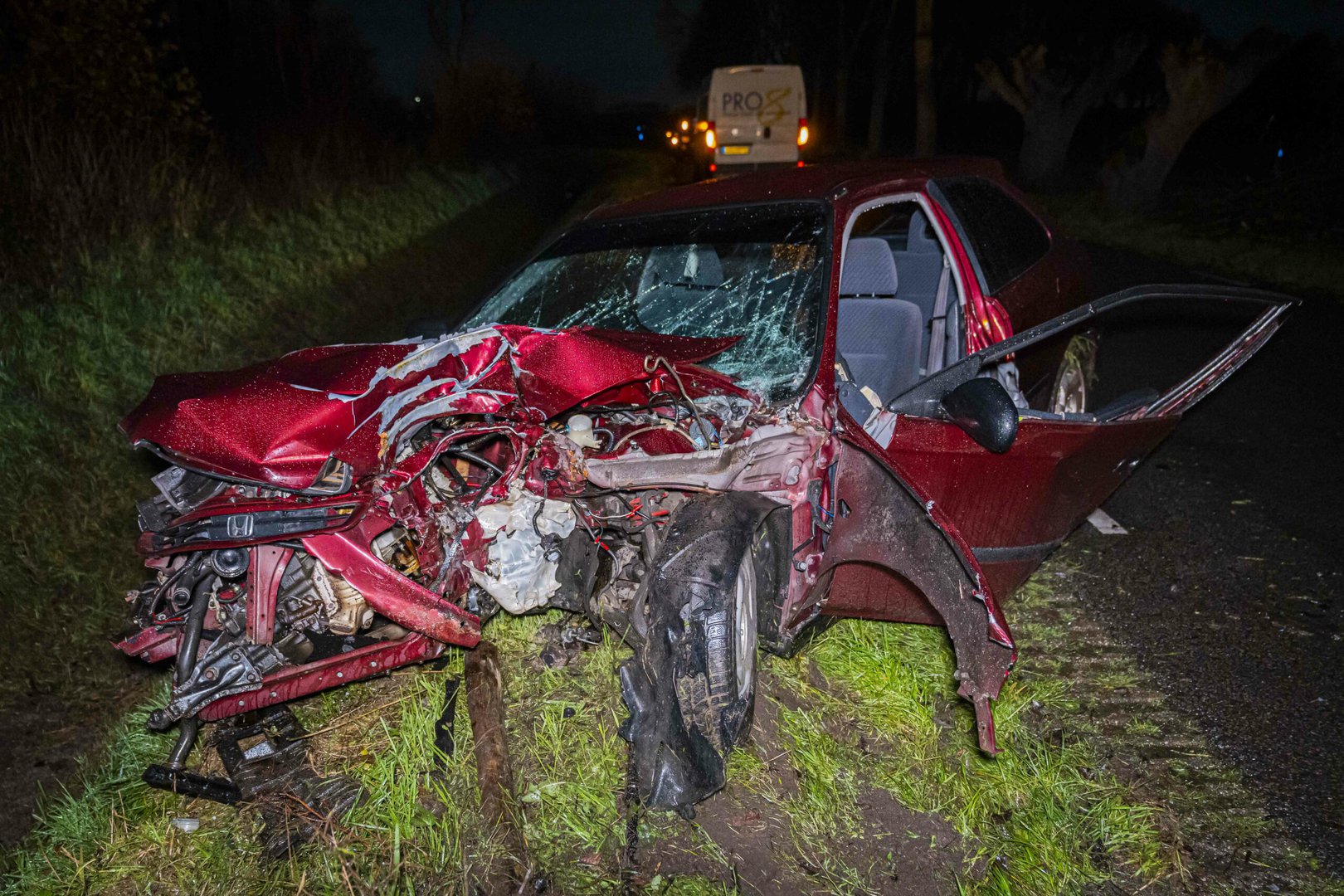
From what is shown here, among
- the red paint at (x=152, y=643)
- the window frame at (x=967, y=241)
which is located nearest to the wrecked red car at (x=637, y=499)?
the red paint at (x=152, y=643)

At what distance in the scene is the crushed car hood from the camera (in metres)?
2.25

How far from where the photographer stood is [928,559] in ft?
A: 7.47

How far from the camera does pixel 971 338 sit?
318 centimetres

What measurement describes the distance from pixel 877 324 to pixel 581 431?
1.50 m

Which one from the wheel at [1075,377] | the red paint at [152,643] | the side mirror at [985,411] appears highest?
the side mirror at [985,411]

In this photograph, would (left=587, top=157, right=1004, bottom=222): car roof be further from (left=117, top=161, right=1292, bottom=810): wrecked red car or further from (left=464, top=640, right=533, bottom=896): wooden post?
(left=464, top=640, right=533, bottom=896): wooden post

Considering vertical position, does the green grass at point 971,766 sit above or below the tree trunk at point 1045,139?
below

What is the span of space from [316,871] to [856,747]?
172 cm

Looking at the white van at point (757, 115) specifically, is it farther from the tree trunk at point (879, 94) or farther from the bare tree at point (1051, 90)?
the tree trunk at point (879, 94)

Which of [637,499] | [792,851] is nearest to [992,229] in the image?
[637,499]

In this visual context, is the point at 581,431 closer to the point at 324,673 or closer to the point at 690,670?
the point at 690,670

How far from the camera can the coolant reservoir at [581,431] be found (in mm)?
2662

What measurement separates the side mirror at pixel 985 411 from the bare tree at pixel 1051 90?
17.3 meters

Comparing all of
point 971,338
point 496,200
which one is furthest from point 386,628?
point 496,200
